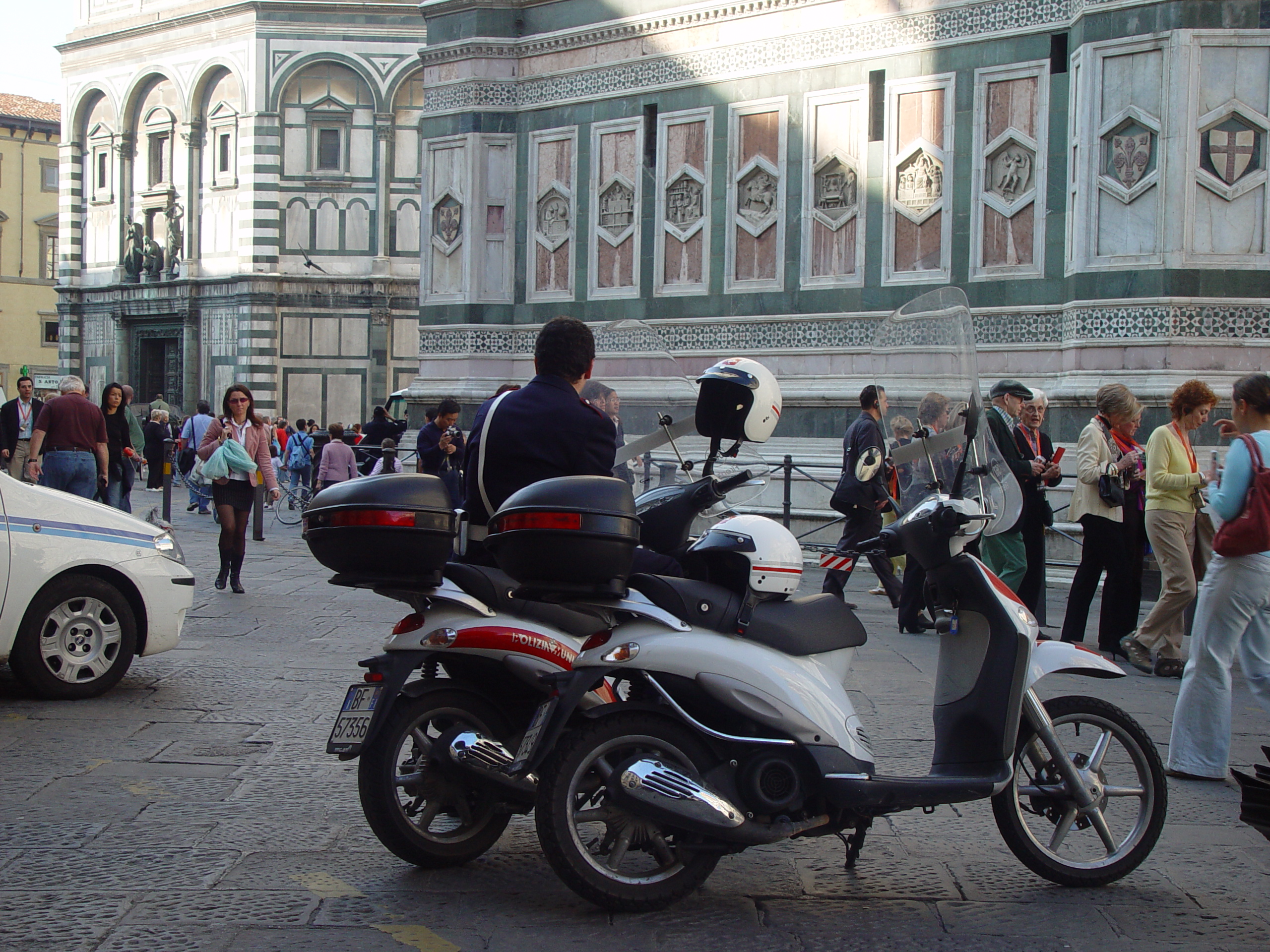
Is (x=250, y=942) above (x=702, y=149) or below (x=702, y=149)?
below

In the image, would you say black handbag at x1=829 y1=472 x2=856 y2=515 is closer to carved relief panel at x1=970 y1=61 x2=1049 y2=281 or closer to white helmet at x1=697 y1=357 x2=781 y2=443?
white helmet at x1=697 y1=357 x2=781 y2=443

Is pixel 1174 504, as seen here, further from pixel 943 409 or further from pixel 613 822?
pixel 613 822

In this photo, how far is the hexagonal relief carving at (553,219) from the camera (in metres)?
19.7

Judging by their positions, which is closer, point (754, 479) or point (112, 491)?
point (754, 479)

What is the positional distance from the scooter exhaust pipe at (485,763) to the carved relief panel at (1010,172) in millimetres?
12319

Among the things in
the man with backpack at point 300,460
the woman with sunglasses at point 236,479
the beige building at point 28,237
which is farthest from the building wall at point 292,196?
the woman with sunglasses at point 236,479

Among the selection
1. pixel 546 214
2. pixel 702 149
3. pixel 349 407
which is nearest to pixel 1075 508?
pixel 702 149

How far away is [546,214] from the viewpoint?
65.3ft

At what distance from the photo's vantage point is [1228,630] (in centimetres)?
583

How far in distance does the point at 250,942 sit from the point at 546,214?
16850 millimetres

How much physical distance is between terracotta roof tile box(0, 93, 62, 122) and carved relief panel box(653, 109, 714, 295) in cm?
4480

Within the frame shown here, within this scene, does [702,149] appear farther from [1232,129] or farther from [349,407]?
[349,407]

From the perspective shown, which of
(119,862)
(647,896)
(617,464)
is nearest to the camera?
(647,896)

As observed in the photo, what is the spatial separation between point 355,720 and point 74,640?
355 cm
